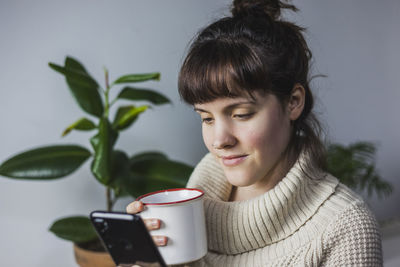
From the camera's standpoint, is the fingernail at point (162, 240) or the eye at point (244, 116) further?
the eye at point (244, 116)

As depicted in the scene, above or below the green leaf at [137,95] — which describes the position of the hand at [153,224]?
below

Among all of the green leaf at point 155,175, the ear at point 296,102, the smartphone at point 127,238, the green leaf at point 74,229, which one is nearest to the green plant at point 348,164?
the green leaf at point 155,175

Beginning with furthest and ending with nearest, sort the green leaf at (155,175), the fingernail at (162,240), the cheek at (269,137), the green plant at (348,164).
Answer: the green plant at (348,164), the green leaf at (155,175), the cheek at (269,137), the fingernail at (162,240)

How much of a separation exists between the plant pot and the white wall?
1.01ft

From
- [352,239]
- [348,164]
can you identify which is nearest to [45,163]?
[352,239]

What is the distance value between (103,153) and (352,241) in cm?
80

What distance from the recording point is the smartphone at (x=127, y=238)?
54 cm

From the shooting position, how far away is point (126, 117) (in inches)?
53.0

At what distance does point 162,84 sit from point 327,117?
3.05ft

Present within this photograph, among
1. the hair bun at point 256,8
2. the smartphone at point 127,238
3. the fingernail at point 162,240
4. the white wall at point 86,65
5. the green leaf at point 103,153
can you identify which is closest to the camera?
the smartphone at point 127,238

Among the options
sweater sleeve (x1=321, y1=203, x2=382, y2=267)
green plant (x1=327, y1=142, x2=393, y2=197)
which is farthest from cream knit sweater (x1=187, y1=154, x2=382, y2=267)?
green plant (x1=327, y1=142, x2=393, y2=197)

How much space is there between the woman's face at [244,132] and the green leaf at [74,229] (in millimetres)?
816

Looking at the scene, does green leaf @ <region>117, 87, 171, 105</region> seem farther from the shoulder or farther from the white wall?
the shoulder

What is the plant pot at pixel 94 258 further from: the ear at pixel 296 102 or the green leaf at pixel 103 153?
the ear at pixel 296 102
